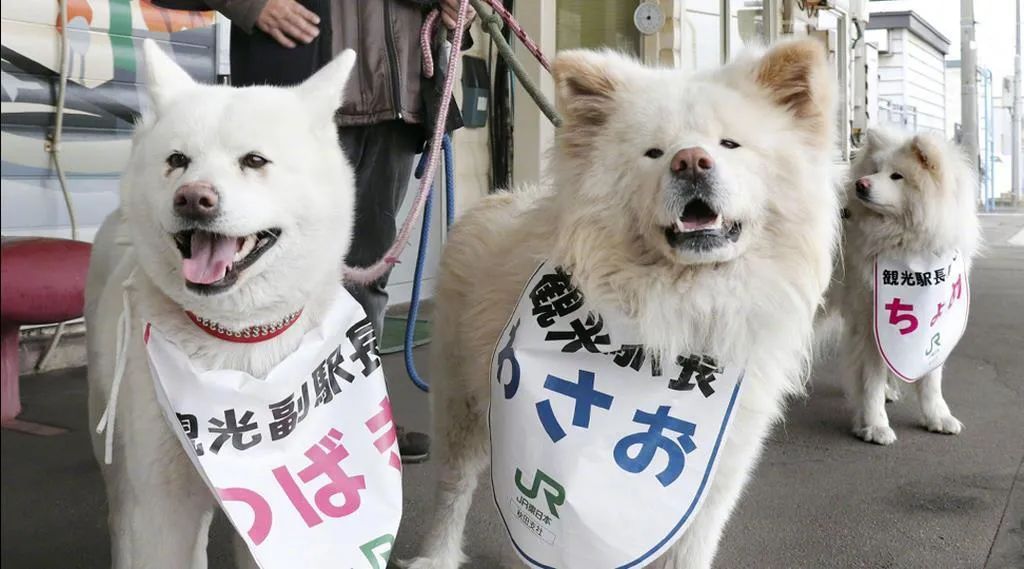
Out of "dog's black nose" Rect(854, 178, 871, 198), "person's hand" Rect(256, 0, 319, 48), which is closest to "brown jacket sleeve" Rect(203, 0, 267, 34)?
"person's hand" Rect(256, 0, 319, 48)

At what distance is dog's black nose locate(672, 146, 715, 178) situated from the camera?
5.66ft

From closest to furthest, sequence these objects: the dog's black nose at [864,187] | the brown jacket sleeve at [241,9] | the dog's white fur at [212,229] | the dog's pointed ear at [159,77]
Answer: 1. the dog's white fur at [212,229]
2. the dog's pointed ear at [159,77]
3. the brown jacket sleeve at [241,9]
4. the dog's black nose at [864,187]

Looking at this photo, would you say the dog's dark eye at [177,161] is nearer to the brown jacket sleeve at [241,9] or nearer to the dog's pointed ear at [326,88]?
the dog's pointed ear at [326,88]

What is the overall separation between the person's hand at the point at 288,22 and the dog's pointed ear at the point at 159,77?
0.53m

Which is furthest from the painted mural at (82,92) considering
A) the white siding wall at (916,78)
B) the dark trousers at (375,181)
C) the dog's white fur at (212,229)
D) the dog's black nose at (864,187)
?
the white siding wall at (916,78)

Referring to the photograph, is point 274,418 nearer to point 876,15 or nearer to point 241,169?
point 241,169

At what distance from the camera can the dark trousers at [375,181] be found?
102 inches

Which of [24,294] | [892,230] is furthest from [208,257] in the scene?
[892,230]

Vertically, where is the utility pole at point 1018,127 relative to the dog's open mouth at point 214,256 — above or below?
above

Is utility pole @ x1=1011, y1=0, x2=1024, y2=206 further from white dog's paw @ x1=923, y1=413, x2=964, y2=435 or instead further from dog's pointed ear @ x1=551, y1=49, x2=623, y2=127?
dog's pointed ear @ x1=551, y1=49, x2=623, y2=127

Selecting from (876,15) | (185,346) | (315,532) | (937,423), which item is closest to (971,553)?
(937,423)

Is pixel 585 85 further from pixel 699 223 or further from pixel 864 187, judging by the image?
pixel 864 187

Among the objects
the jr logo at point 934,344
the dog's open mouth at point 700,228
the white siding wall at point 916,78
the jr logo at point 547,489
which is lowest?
the jr logo at point 547,489

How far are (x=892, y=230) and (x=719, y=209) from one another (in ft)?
8.59
